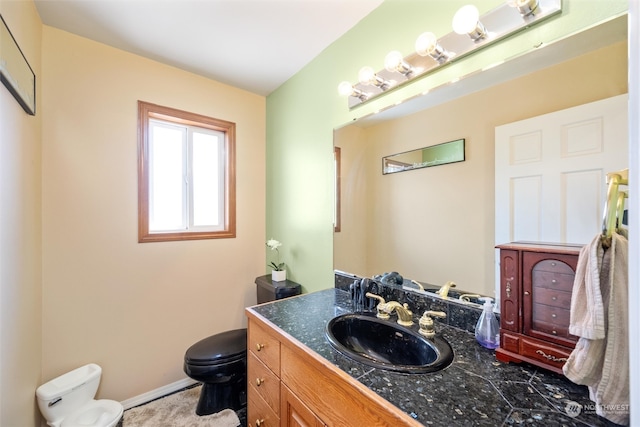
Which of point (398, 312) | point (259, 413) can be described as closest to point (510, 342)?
point (398, 312)

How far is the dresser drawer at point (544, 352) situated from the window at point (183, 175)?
6.60ft

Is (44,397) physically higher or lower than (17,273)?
lower

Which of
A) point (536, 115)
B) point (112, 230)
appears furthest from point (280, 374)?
point (112, 230)

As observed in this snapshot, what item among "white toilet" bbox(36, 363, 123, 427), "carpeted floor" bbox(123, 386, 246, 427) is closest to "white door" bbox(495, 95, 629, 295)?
"carpeted floor" bbox(123, 386, 246, 427)

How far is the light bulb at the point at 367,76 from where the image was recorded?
4.58 ft

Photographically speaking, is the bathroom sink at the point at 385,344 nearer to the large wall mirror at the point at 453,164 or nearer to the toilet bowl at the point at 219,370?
the large wall mirror at the point at 453,164

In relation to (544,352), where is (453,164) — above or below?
above

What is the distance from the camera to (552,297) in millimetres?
802

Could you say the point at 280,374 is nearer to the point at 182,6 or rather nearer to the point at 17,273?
the point at 17,273

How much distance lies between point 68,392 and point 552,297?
2.36 metres

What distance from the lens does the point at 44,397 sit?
142 cm

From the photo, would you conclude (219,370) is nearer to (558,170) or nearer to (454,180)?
(454,180)

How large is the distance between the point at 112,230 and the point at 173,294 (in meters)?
0.61

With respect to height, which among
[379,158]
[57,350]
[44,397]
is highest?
[379,158]
